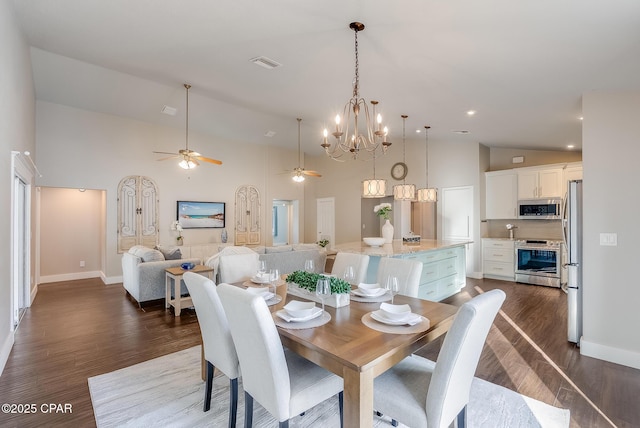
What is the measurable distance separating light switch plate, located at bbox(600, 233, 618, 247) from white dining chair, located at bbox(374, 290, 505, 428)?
2193 millimetres

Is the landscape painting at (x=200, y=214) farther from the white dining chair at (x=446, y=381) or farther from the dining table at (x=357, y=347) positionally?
the white dining chair at (x=446, y=381)

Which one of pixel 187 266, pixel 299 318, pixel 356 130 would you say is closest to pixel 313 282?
pixel 299 318

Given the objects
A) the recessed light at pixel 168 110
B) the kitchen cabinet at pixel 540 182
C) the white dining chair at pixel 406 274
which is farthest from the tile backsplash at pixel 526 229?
the recessed light at pixel 168 110

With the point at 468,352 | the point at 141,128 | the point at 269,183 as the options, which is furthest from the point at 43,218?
the point at 468,352

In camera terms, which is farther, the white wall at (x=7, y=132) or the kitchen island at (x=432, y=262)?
the kitchen island at (x=432, y=262)

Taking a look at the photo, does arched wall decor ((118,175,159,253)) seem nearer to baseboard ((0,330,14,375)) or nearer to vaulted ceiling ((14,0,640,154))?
vaulted ceiling ((14,0,640,154))

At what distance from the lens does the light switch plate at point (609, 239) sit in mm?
2890

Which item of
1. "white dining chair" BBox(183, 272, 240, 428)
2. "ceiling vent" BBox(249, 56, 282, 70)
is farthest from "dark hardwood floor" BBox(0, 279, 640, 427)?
"ceiling vent" BBox(249, 56, 282, 70)

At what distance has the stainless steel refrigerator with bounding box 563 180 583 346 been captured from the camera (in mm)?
3201

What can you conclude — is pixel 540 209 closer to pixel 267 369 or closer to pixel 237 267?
pixel 237 267

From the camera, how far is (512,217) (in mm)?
6582

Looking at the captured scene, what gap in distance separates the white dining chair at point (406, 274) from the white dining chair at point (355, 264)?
0.94ft

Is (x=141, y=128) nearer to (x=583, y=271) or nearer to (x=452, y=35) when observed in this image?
(x=452, y=35)

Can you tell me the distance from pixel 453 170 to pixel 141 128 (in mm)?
6936
